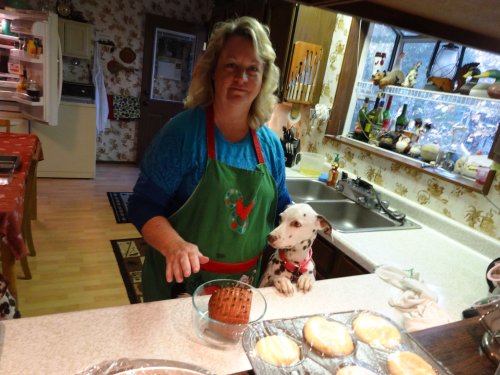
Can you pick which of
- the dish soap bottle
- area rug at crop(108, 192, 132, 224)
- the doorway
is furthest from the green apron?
the doorway

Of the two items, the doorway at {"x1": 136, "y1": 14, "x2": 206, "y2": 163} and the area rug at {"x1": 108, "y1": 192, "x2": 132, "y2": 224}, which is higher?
the doorway at {"x1": 136, "y1": 14, "x2": 206, "y2": 163}

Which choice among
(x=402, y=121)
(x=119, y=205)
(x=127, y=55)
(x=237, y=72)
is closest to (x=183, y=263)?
(x=237, y=72)

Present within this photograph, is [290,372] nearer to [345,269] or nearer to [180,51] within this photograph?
[345,269]

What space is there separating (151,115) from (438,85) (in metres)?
3.85

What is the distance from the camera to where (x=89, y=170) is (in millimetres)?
4191

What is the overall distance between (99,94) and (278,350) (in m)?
4.35

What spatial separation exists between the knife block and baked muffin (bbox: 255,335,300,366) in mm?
2084

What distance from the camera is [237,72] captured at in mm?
1082

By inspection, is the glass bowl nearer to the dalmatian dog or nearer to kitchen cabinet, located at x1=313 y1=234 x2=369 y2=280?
the dalmatian dog

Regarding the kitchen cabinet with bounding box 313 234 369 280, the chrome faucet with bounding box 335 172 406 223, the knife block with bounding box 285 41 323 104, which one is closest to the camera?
the kitchen cabinet with bounding box 313 234 369 280

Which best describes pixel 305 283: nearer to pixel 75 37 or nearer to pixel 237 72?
pixel 237 72

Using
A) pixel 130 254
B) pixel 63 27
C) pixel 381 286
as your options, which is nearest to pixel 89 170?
pixel 63 27

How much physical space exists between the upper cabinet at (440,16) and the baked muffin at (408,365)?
0.59 meters

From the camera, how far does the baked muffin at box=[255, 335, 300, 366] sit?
0.62m
